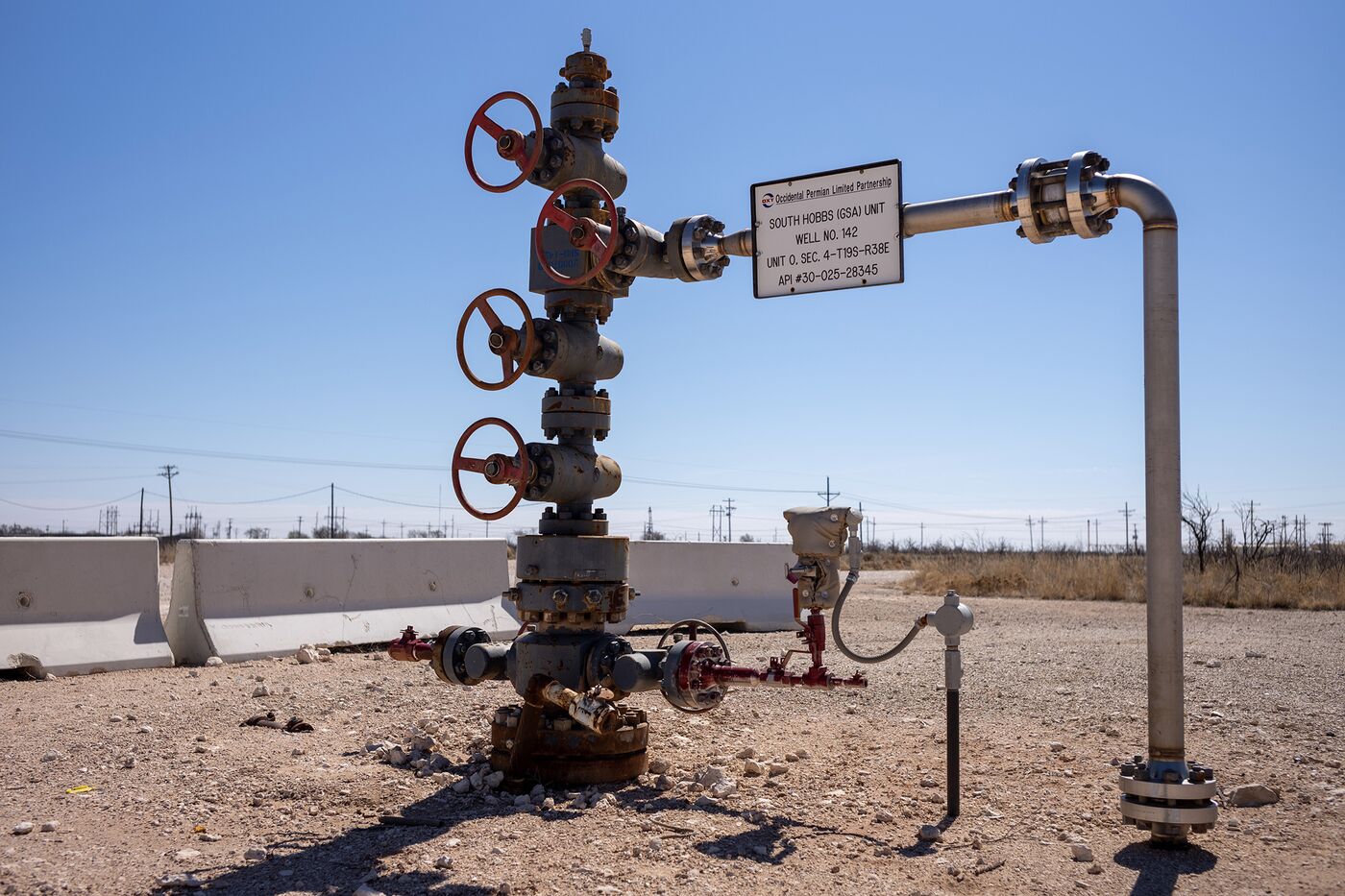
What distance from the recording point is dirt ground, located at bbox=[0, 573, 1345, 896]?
4.14 meters

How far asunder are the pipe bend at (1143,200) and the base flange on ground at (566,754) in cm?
343

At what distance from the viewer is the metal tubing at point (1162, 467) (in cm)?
445

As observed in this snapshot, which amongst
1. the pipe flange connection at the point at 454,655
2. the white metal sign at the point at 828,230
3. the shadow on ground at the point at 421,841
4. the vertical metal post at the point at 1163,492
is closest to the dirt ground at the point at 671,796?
the shadow on ground at the point at 421,841

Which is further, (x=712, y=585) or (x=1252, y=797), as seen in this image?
(x=712, y=585)

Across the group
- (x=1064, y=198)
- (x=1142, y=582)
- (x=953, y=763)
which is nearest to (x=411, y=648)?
(x=953, y=763)

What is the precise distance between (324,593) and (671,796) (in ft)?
17.9

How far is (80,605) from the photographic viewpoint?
842cm

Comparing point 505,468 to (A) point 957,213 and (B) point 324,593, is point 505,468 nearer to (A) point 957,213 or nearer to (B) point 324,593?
(A) point 957,213

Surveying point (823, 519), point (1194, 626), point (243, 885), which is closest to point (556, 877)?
point (243, 885)

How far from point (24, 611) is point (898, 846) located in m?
6.87

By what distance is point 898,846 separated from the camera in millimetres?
4512

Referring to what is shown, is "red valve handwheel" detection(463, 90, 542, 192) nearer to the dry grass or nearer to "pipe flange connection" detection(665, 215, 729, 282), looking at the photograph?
"pipe flange connection" detection(665, 215, 729, 282)

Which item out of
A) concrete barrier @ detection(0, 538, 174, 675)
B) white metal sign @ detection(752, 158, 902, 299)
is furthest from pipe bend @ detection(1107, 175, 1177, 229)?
concrete barrier @ detection(0, 538, 174, 675)

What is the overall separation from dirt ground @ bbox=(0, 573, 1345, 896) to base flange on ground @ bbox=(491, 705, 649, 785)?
0.13 meters
